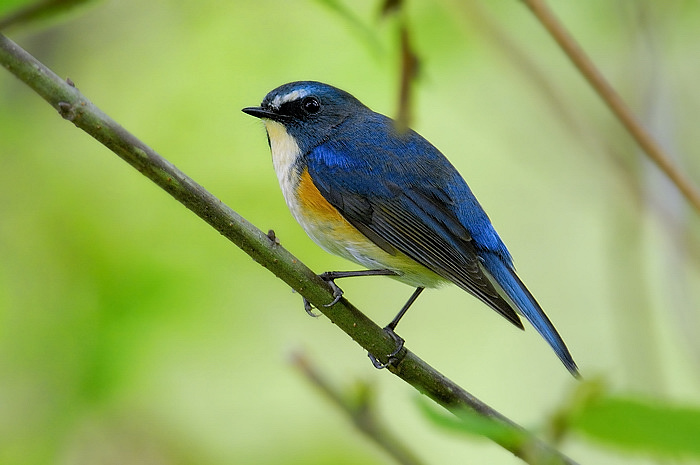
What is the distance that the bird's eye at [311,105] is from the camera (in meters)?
3.68

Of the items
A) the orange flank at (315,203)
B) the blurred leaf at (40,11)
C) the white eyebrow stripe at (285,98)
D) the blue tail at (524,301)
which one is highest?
the white eyebrow stripe at (285,98)

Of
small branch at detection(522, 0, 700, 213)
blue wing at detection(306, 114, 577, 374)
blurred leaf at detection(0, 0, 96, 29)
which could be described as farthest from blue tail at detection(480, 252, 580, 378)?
blurred leaf at detection(0, 0, 96, 29)

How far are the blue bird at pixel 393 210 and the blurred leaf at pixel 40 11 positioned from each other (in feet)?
6.54

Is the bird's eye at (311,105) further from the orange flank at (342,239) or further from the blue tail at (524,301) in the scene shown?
the blue tail at (524,301)

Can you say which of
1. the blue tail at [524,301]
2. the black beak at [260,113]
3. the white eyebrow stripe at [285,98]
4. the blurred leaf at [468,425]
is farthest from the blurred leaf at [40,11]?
the white eyebrow stripe at [285,98]

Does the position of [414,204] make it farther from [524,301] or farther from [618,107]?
[618,107]

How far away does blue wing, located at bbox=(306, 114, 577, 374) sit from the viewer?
10.5ft

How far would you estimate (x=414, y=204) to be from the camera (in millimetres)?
3342

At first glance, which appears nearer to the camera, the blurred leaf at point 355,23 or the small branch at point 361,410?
the blurred leaf at point 355,23

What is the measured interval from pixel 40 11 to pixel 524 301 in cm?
232

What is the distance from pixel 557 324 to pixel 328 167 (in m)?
3.33

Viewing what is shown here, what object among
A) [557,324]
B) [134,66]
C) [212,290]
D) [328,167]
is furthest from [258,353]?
[557,324]

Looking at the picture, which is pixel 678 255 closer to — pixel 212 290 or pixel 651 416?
pixel 651 416

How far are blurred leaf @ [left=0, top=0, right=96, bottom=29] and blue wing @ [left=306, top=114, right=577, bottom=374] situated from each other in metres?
2.10
